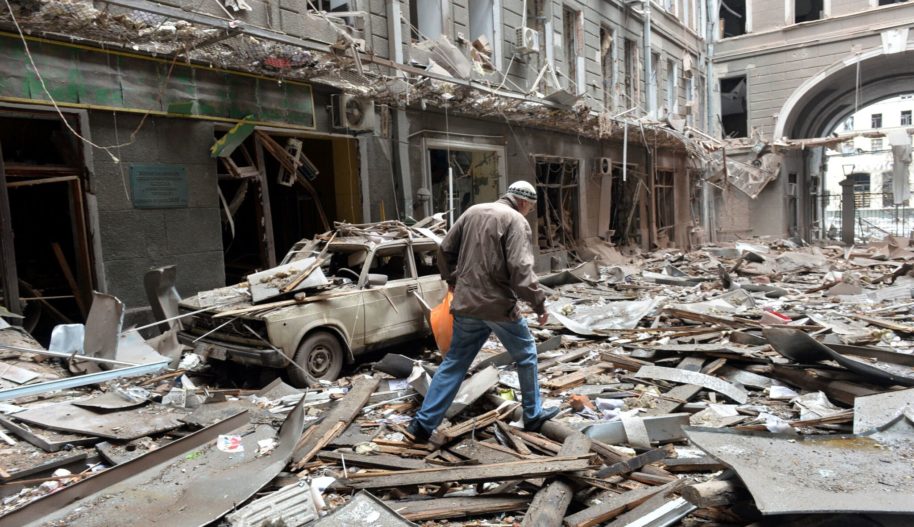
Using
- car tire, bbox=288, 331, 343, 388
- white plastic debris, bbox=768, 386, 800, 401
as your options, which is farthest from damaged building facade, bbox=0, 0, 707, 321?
white plastic debris, bbox=768, 386, 800, 401

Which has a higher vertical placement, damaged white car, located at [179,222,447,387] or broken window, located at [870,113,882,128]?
broken window, located at [870,113,882,128]

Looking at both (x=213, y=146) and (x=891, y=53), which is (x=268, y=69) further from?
(x=891, y=53)

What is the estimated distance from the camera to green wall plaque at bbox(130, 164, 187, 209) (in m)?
8.32

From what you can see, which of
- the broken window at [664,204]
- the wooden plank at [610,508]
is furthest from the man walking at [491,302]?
the broken window at [664,204]

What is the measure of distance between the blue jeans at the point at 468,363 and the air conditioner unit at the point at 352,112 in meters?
7.02

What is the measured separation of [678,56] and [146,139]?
72.5ft

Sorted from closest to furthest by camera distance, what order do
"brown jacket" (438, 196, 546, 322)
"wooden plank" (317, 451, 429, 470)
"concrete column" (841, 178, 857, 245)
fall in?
"wooden plank" (317, 451, 429, 470) → "brown jacket" (438, 196, 546, 322) → "concrete column" (841, 178, 857, 245)

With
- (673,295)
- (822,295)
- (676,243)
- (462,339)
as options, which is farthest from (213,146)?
(676,243)

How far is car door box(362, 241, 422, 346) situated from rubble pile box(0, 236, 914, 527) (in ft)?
2.37

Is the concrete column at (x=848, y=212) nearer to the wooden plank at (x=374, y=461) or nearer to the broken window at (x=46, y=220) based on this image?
the wooden plank at (x=374, y=461)

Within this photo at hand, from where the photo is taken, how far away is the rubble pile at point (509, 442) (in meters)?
3.38

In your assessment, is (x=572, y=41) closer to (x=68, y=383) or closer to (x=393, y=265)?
(x=393, y=265)

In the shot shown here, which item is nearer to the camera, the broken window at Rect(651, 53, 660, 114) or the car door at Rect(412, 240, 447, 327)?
the car door at Rect(412, 240, 447, 327)

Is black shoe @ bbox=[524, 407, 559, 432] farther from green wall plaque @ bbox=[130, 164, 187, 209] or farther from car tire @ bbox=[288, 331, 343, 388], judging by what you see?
green wall plaque @ bbox=[130, 164, 187, 209]
